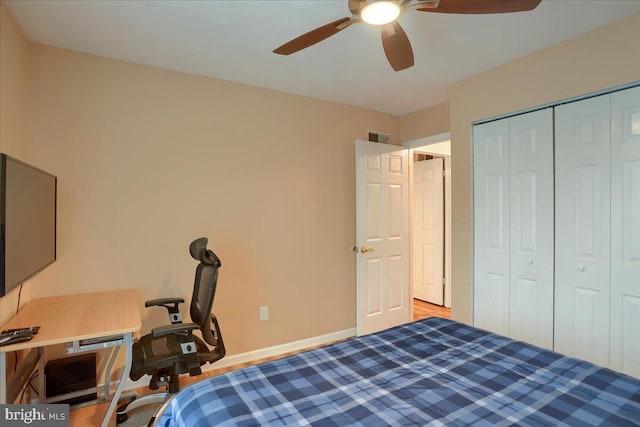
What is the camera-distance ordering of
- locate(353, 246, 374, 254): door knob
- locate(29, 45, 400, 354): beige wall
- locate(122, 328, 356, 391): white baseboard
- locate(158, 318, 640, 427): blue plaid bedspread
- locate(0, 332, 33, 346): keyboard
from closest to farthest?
locate(158, 318, 640, 427): blue plaid bedspread, locate(0, 332, 33, 346): keyboard, locate(29, 45, 400, 354): beige wall, locate(122, 328, 356, 391): white baseboard, locate(353, 246, 374, 254): door knob

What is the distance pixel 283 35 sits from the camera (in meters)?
2.11

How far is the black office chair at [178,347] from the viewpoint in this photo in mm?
1854

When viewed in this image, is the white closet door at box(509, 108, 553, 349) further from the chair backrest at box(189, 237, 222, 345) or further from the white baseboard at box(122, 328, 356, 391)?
the chair backrest at box(189, 237, 222, 345)

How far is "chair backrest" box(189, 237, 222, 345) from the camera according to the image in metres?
2.04

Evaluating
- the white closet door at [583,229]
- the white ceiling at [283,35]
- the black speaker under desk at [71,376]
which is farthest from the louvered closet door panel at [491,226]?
the black speaker under desk at [71,376]

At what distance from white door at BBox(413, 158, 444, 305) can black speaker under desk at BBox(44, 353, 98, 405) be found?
3977 millimetres

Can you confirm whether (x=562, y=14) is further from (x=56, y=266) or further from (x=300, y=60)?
(x=56, y=266)

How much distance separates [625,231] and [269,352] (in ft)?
9.09

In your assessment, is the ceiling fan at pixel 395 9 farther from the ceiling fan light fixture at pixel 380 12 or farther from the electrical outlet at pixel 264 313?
the electrical outlet at pixel 264 313

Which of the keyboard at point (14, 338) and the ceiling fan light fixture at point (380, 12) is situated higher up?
the ceiling fan light fixture at point (380, 12)

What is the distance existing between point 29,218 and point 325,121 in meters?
2.45

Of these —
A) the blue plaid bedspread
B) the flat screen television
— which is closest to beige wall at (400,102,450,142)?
the blue plaid bedspread

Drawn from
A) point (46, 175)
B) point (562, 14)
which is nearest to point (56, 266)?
point (46, 175)

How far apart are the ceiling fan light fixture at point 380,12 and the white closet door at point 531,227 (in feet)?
5.24
